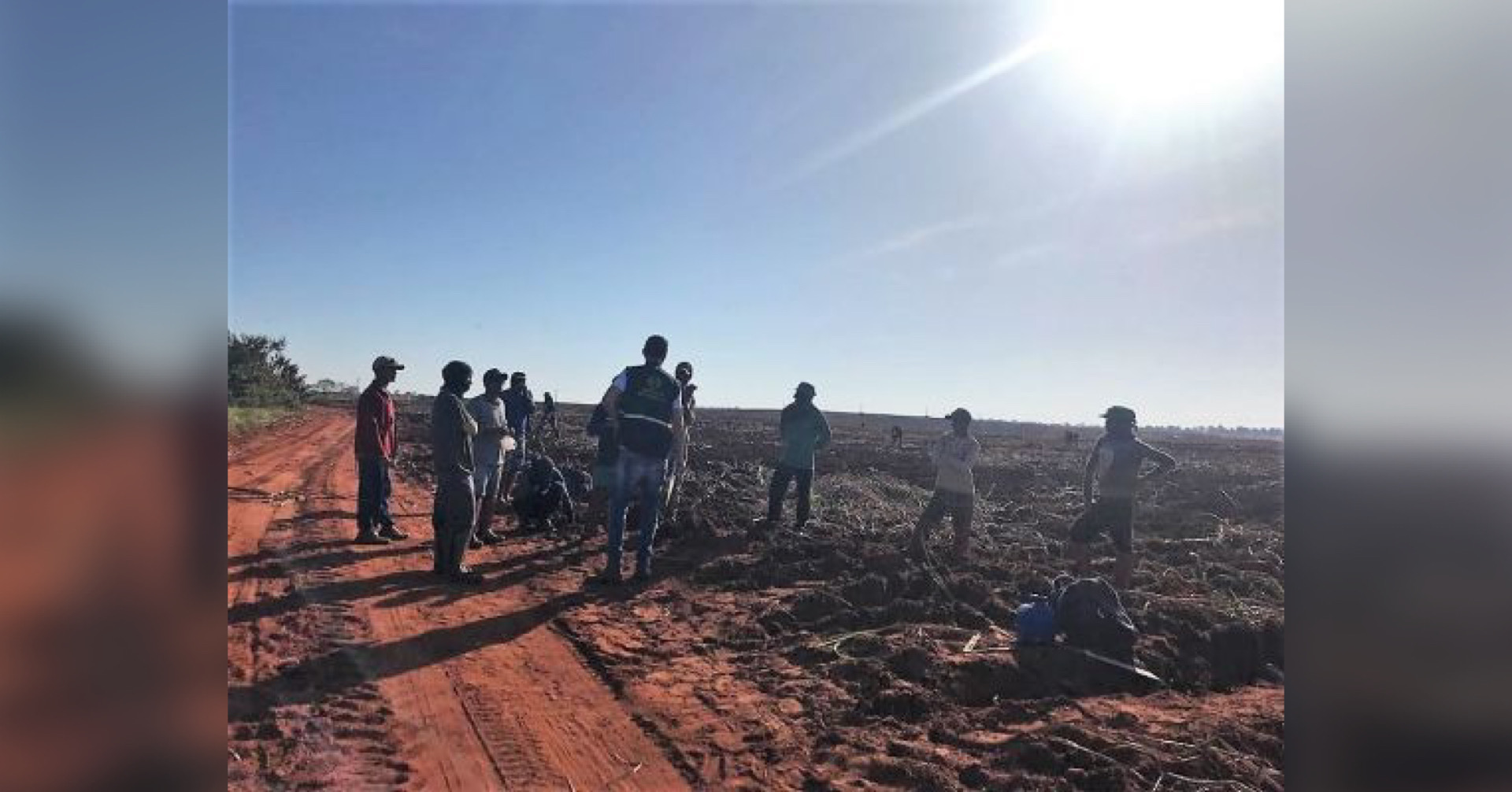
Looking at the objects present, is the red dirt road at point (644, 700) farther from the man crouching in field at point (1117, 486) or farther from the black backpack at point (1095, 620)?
the man crouching in field at point (1117, 486)

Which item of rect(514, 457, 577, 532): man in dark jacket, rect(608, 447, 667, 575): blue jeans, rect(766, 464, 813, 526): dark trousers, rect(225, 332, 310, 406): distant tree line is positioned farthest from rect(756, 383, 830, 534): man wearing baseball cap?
rect(225, 332, 310, 406): distant tree line

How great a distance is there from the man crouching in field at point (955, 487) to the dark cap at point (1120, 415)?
146cm

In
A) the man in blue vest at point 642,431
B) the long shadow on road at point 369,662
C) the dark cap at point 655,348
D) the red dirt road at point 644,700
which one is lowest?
the red dirt road at point 644,700

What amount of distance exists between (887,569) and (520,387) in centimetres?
526

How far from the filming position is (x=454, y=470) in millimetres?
6969

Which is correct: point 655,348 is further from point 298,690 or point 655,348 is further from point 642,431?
point 298,690

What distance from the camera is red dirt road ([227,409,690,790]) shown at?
151 inches

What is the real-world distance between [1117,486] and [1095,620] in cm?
230

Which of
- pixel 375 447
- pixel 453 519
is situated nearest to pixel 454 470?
pixel 453 519

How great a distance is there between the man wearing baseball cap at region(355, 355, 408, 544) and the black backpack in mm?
6396

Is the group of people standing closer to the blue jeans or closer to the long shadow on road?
the blue jeans

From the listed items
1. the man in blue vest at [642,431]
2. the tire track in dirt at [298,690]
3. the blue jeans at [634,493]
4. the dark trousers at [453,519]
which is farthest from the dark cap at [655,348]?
the tire track in dirt at [298,690]

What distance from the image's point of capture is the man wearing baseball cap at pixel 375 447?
8.58 metres
